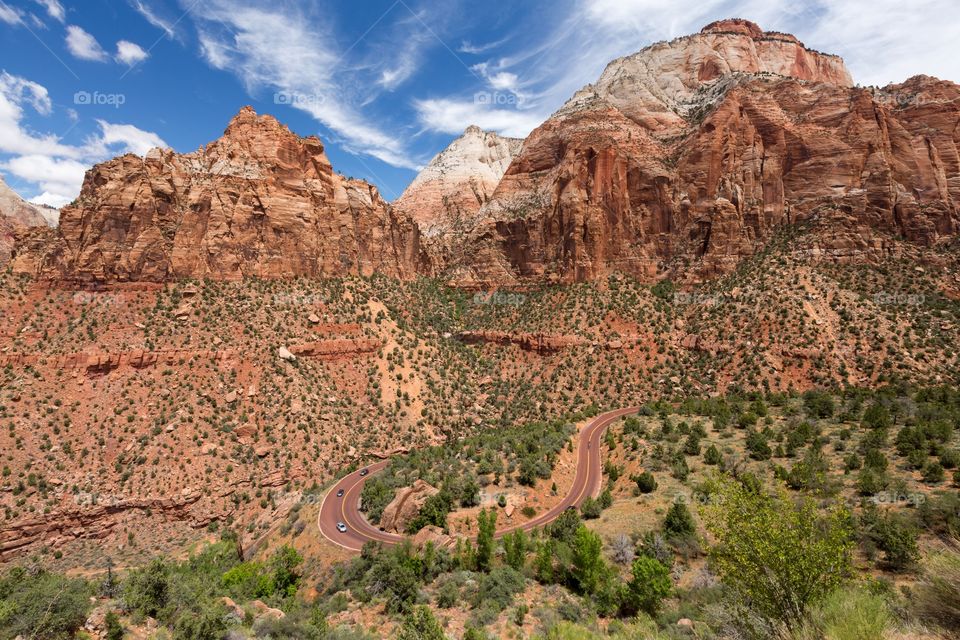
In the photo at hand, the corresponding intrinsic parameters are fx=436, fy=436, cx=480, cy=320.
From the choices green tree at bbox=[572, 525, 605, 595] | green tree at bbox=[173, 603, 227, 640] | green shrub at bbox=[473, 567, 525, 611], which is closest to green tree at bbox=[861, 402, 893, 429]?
green tree at bbox=[572, 525, 605, 595]

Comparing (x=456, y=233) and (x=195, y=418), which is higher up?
(x=456, y=233)

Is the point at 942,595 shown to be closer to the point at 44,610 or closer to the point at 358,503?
the point at 44,610

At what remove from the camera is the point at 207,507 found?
36719 millimetres

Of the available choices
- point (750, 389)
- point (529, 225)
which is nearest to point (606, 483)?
point (750, 389)

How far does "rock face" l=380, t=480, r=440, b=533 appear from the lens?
98.4 feet

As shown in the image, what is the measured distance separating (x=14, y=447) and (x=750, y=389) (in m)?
68.1

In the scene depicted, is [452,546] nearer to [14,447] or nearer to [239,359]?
[239,359]

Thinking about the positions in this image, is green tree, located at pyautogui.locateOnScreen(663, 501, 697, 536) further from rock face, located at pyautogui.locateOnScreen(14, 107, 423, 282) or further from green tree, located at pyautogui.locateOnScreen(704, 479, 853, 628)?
rock face, located at pyautogui.locateOnScreen(14, 107, 423, 282)

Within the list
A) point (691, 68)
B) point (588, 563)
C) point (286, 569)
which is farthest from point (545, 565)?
point (691, 68)

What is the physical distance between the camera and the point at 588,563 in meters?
20.6

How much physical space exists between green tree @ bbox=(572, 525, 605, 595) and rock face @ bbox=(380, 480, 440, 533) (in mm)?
12304

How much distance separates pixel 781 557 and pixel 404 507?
2478cm

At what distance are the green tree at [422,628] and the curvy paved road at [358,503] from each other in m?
12.7

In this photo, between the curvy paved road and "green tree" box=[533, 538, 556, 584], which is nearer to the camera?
"green tree" box=[533, 538, 556, 584]
